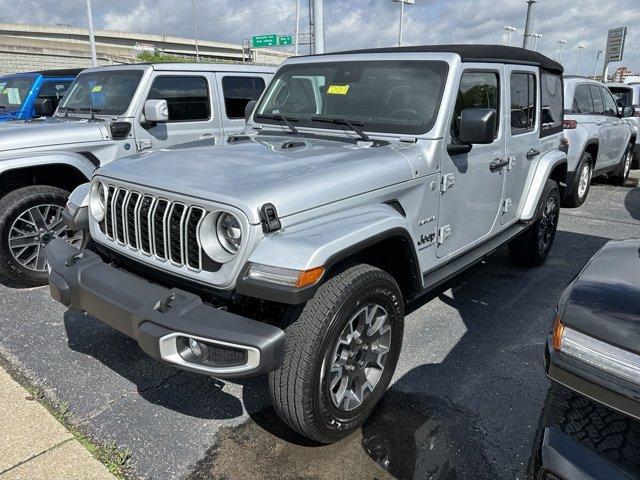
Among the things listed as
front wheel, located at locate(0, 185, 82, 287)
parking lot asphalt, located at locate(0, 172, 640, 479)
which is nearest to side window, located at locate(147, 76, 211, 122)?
front wheel, located at locate(0, 185, 82, 287)

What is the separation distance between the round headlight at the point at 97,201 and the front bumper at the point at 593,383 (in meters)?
2.49

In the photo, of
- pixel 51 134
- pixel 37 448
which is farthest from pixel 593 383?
pixel 51 134

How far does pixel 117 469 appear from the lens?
2.40 meters

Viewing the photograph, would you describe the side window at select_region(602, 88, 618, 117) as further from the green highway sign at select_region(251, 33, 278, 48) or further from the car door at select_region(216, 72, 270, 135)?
the green highway sign at select_region(251, 33, 278, 48)

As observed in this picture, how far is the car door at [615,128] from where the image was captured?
8617mm

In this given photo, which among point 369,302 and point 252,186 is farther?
point 369,302

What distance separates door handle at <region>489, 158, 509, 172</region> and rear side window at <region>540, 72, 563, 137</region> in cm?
101

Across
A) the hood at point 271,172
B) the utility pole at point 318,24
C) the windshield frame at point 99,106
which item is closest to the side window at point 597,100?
the utility pole at point 318,24

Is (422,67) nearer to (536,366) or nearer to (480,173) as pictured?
(480,173)

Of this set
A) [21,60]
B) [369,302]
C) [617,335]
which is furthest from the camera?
[21,60]

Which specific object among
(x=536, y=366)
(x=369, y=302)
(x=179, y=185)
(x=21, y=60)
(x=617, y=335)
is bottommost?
(x=536, y=366)

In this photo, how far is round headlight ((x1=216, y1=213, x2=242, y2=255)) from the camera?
2275 mm

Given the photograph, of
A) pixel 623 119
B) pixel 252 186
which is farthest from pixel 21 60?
pixel 252 186

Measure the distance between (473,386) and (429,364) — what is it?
338 millimetres
